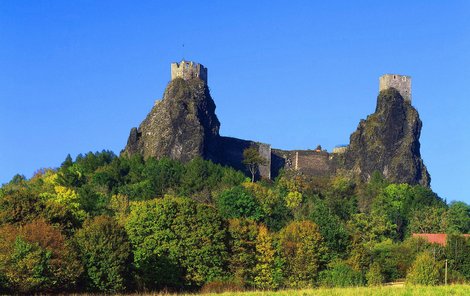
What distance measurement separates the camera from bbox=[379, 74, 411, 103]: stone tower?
15125cm

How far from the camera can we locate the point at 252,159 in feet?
461

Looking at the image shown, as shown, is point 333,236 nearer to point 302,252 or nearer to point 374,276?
point 302,252

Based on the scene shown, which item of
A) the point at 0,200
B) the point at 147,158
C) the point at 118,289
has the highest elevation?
the point at 147,158

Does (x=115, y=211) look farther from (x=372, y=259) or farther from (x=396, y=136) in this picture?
(x=396, y=136)

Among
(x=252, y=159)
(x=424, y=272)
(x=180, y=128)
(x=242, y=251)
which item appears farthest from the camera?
(x=252, y=159)

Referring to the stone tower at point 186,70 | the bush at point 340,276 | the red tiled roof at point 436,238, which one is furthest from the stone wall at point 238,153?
the bush at point 340,276

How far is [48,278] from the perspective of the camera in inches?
2702

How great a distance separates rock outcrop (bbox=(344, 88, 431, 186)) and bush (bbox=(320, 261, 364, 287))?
61648mm

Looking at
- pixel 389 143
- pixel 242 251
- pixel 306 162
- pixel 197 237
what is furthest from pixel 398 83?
pixel 197 237

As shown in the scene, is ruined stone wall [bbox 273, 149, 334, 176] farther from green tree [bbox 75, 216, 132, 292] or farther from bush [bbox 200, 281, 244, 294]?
green tree [bbox 75, 216, 132, 292]

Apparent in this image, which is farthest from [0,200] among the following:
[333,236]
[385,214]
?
[385,214]

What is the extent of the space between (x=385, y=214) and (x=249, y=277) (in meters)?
41.7

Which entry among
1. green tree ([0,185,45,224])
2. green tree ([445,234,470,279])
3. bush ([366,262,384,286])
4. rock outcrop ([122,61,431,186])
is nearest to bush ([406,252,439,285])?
bush ([366,262,384,286])

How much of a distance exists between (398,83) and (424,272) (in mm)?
70161
